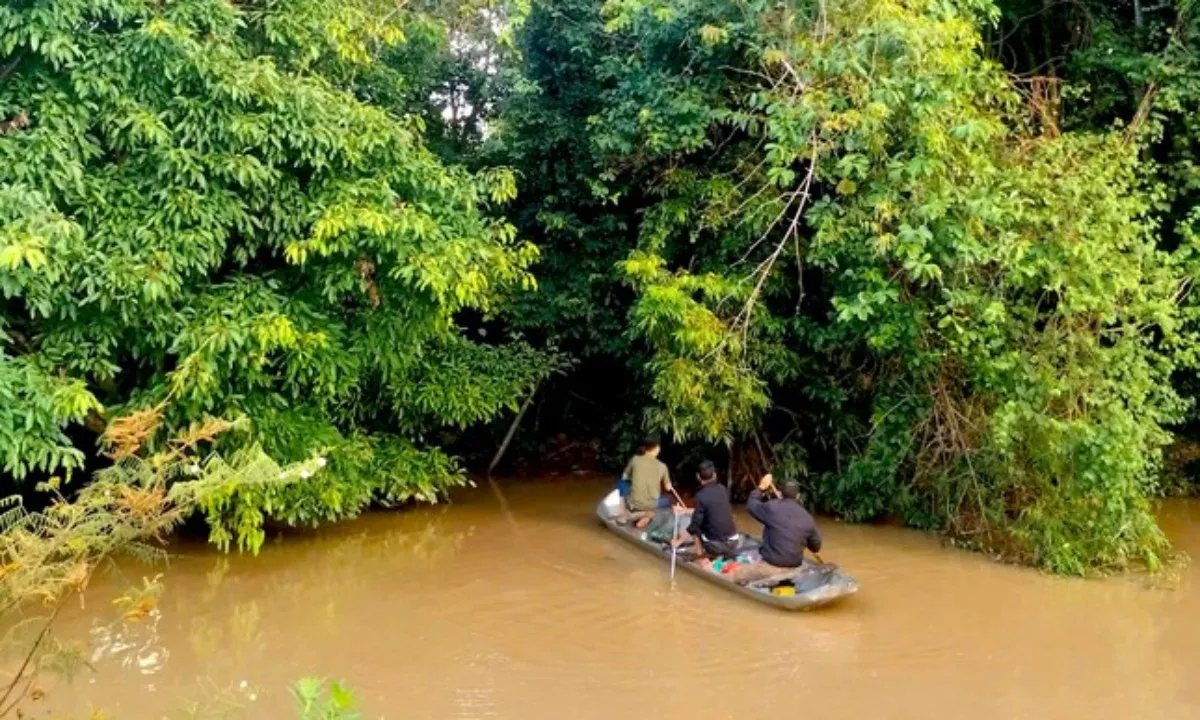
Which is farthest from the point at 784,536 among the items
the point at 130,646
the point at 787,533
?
the point at 130,646

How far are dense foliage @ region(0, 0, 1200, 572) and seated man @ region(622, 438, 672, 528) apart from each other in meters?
0.51

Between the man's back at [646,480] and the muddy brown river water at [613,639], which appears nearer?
the muddy brown river water at [613,639]

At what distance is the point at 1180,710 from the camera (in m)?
6.00

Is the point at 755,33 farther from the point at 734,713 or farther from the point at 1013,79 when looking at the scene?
the point at 734,713

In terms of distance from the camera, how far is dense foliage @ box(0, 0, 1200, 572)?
7645 mm

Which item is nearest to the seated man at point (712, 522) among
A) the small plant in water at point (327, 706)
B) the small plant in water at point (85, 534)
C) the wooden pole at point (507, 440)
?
the wooden pole at point (507, 440)

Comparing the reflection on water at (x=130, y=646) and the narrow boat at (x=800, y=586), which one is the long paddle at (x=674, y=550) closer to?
the narrow boat at (x=800, y=586)

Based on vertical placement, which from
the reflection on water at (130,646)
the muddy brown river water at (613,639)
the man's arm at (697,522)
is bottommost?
the reflection on water at (130,646)

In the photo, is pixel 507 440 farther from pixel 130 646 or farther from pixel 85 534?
pixel 85 534

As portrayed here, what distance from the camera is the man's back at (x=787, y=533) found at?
25.7 feet

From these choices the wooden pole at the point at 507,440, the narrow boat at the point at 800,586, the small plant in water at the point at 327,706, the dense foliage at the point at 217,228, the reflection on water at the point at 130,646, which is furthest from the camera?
the wooden pole at the point at 507,440

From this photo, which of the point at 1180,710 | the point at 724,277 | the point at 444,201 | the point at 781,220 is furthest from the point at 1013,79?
the point at 1180,710

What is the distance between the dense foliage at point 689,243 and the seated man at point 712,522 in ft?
3.99

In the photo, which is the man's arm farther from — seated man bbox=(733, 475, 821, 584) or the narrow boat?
seated man bbox=(733, 475, 821, 584)
